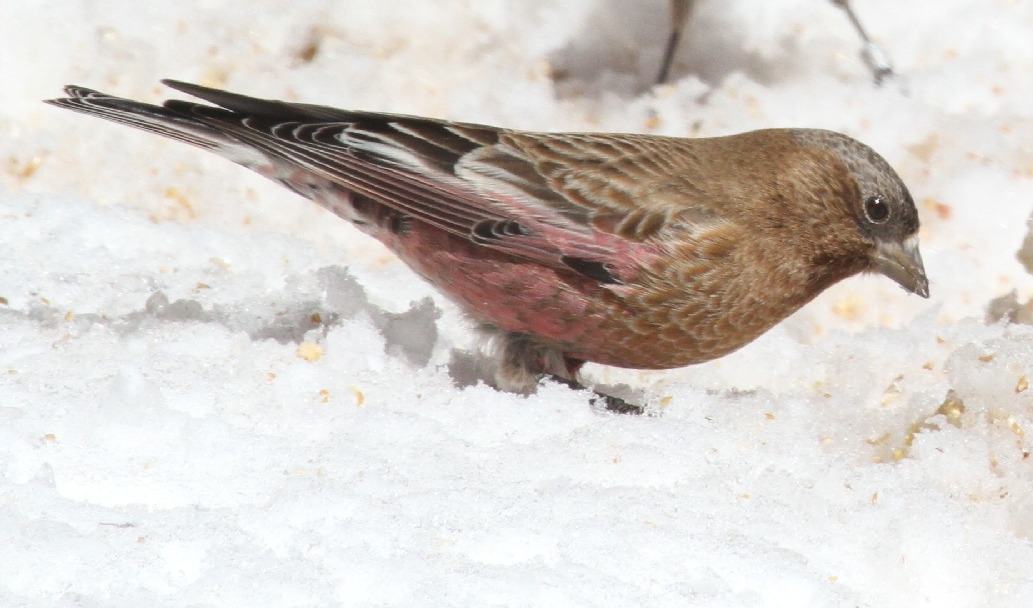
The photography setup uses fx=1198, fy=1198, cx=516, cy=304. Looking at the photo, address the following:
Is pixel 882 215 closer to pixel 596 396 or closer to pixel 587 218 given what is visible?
pixel 587 218

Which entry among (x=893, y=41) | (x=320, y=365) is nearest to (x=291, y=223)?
(x=320, y=365)

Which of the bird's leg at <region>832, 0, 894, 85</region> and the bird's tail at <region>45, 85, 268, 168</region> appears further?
the bird's leg at <region>832, 0, 894, 85</region>

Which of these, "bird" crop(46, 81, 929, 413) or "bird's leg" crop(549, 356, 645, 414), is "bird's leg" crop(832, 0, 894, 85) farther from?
"bird's leg" crop(549, 356, 645, 414)

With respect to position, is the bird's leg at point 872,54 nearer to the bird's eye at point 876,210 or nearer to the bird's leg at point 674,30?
the bird's leg at point 674,30

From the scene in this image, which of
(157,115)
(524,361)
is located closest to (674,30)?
(524,361)

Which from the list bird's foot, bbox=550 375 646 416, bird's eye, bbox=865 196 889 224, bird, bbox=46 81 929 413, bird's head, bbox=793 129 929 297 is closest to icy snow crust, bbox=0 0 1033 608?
bird's foot, bbox=550 375 646 416

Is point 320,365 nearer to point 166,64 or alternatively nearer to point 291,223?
point 291,223

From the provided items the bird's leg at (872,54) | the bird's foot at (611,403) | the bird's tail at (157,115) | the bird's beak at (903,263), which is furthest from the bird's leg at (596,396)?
the bird's leg at (872,54)
